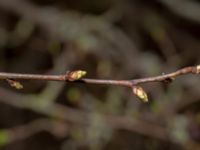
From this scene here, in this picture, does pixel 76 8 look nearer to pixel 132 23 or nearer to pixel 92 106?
pixel 132 23

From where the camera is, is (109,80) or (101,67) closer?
(109,80)

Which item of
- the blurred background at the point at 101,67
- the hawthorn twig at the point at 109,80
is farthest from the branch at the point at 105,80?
the blurred background at the point at 101,67

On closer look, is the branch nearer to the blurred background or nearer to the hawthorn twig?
the hawthorn twig

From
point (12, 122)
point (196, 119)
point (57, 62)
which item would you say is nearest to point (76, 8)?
point (57, 62)

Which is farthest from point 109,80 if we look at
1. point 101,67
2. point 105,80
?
point 101,67

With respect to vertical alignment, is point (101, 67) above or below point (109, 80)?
above

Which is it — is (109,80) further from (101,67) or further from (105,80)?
(101,67)

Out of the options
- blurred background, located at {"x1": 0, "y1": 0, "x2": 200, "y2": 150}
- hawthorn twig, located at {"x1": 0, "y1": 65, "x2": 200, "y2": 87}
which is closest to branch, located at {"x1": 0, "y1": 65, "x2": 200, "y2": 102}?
hawthorn twig, located at {"x1": 0, "y1": 65, "x2": 200, "y2": 87}

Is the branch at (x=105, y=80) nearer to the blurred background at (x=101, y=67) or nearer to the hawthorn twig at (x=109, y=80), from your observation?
the hawthorn twig at (x=109, y=80)

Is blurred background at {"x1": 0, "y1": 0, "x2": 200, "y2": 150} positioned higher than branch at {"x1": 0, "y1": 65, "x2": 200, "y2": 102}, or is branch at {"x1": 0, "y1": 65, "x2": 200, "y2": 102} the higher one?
blurred background at {"x1": 0, "y1": 0, "x2": 200, "y2": 150}
